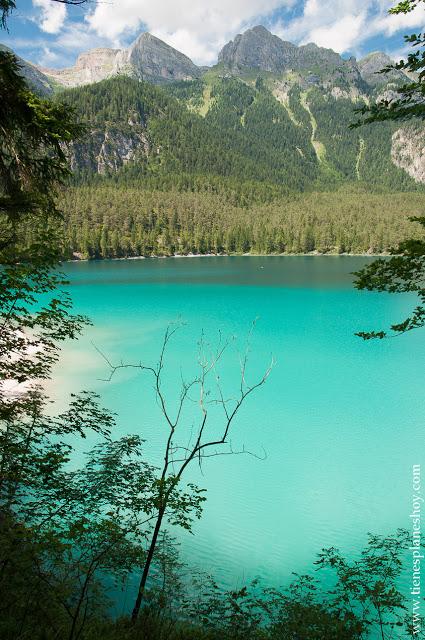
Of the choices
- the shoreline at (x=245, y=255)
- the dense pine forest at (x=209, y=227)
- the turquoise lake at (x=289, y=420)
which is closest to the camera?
the turquoise lake at (x=289, y=420)

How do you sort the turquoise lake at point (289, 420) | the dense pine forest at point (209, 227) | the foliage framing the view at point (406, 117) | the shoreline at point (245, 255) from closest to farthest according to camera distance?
1. the foliage framing the view at point (406, 117)
2. the turquoise lake at point (289, 420)
3. the shoreline at point (245, 255)
4. the dense pine forest at point (209, 227)

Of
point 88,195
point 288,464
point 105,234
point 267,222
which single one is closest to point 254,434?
point 288,464

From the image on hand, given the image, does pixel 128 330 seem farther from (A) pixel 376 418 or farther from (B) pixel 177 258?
(B) pixel 177 258

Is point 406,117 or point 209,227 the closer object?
point 406,117

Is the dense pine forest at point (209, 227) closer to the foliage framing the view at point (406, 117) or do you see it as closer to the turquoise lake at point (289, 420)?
the turquoise lake at point (289, 420)

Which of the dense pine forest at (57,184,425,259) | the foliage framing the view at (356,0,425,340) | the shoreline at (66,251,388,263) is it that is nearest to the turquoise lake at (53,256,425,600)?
the foliage framing the view at (356,0,425,340)

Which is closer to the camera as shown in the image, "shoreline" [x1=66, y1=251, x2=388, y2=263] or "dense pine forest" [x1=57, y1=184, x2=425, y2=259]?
"shoreline" [x1=66, y1=251, x2=388, y2=263]

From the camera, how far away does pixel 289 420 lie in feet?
61.3

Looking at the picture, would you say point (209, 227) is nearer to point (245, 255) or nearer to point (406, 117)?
point (245, 255)

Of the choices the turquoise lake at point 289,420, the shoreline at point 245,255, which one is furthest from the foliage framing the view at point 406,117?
the shoreline at point 245,255

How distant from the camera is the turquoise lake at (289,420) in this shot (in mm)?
11453

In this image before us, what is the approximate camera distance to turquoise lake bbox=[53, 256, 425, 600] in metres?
11.5

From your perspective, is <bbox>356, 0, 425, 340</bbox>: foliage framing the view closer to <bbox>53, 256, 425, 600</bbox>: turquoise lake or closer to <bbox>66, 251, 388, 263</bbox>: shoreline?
<bbox>53, 256, 425, 600</bbox>: turquoise lake

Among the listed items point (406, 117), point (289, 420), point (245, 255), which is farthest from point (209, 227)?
point (406, 117)
